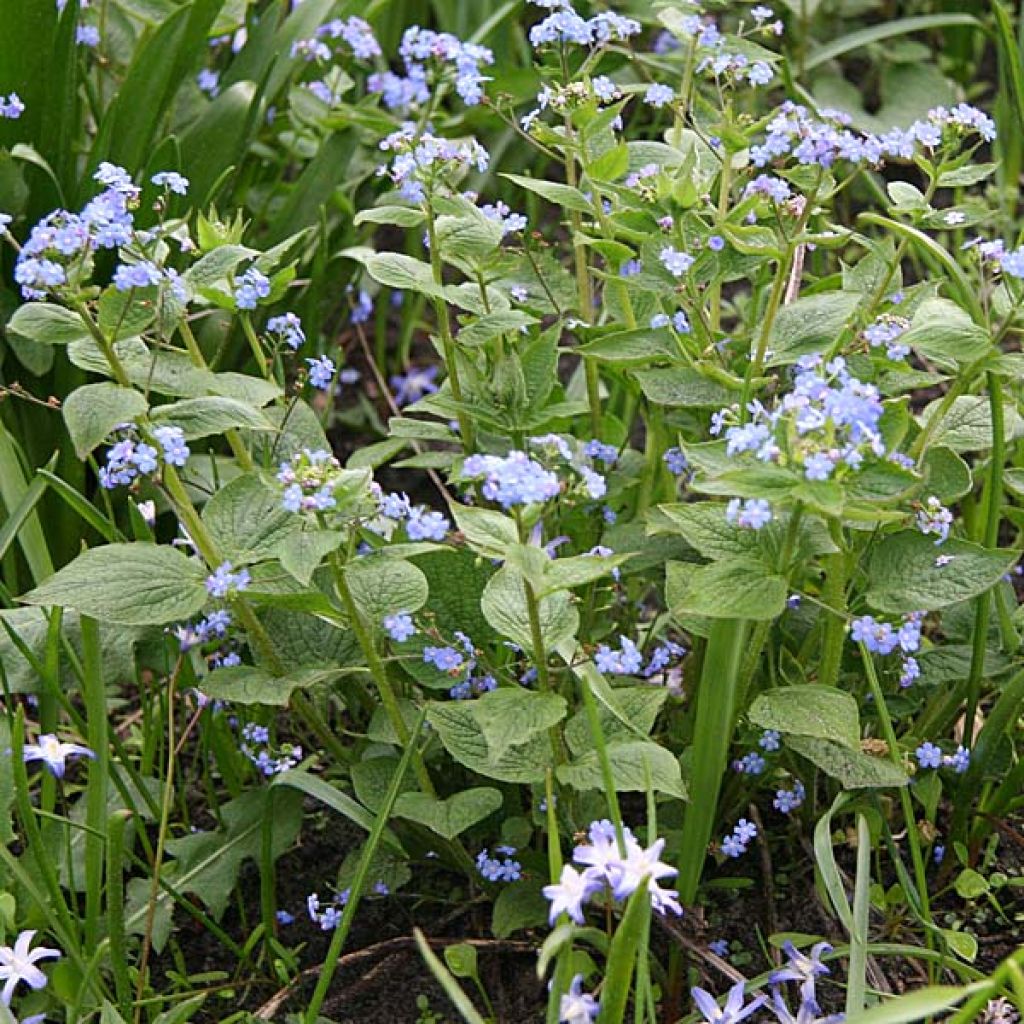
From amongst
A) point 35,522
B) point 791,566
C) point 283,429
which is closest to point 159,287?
point 283,429

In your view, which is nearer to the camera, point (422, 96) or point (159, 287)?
point (159, 287)

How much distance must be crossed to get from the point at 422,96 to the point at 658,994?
5.74ft

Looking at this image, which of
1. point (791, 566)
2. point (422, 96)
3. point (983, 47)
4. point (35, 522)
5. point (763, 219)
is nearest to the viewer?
point (791, 566)

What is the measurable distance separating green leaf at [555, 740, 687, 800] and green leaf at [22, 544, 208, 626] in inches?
17.7

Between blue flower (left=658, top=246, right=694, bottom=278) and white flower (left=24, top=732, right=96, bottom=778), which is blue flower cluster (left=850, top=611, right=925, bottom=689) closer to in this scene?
blue flower (left=658, top=246, right=694, bottom=278)

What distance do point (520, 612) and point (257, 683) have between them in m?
0.34

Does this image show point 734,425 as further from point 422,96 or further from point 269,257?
point 422,96

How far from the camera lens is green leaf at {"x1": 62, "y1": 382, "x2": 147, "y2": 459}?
1.62 meters

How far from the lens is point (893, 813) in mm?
2119

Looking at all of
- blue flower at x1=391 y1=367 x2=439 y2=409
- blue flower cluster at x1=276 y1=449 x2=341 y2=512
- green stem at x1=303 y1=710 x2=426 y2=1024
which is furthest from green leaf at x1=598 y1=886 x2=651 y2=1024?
blue flower at x1=391 y1=367 x2=439 y2=409

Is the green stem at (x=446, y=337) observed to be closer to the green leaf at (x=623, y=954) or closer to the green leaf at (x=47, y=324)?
the green leaf at (x=47, y=324)

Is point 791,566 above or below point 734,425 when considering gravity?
below

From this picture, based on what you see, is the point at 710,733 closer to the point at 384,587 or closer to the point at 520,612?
the point at 520,612

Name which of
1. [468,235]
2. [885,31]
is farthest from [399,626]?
[885,31]
